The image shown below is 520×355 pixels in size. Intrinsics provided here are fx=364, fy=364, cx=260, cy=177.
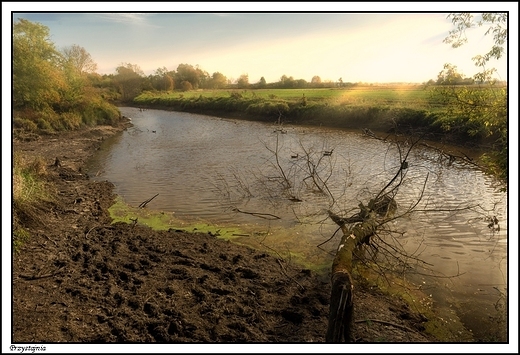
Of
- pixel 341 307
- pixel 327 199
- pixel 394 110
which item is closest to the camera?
pixel 341 307

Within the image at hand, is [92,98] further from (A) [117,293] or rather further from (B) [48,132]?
(A) [117,293]

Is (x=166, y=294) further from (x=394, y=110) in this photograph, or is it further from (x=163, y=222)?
(x=394, y=110)

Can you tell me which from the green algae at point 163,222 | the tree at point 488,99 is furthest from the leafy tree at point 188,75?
the tree at point 488,99

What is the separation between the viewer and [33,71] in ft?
85.5

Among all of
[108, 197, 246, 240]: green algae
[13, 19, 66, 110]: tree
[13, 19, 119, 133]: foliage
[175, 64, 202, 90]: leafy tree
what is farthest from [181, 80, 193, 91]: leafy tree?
[108, 197, 246, 240]: green algae

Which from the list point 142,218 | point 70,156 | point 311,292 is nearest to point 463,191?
point 311,292

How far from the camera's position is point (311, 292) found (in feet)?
24.1

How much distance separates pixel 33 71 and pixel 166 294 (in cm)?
2589

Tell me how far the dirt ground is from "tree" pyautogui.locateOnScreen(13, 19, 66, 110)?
19.7m

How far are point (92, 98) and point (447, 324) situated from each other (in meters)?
33.3

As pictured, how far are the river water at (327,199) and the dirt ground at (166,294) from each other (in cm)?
150

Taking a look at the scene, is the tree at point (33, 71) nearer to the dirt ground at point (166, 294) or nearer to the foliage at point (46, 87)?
the foliage at point (46, 87)

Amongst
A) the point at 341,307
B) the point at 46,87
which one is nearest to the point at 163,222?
the point at 341,307

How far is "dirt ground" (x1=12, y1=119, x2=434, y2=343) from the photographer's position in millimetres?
5852
